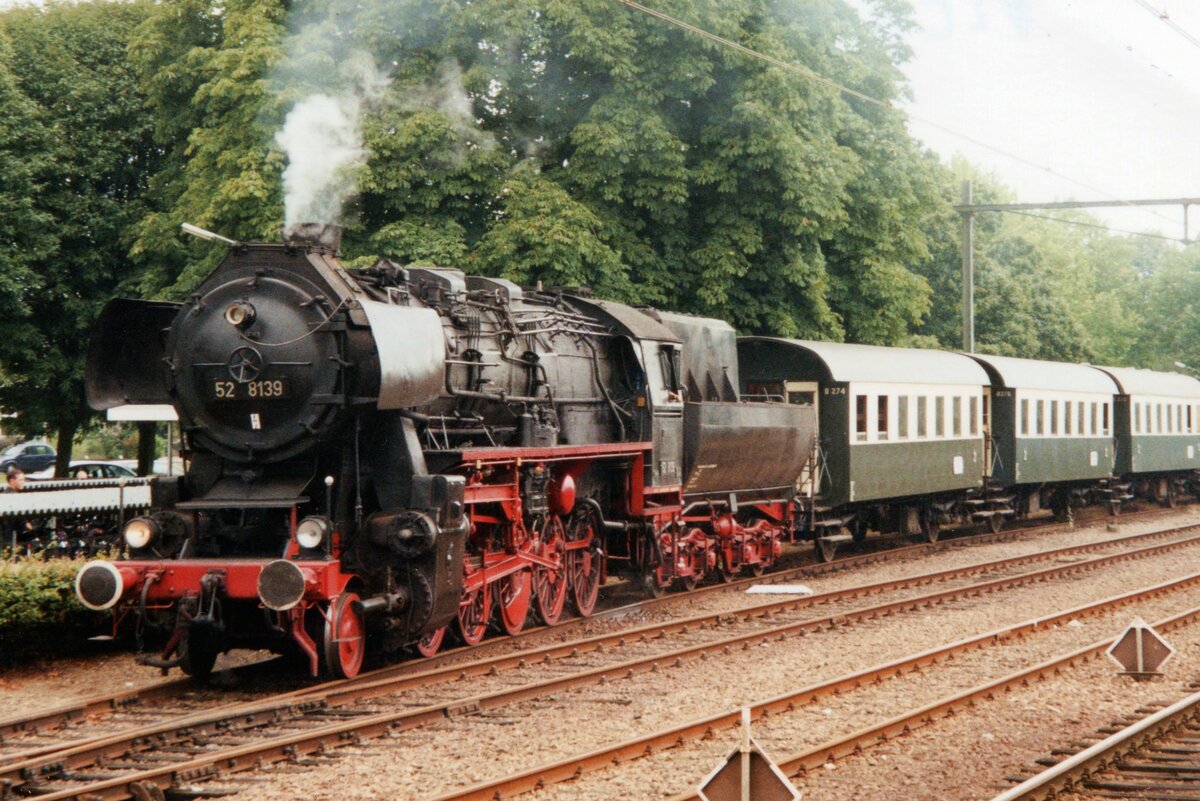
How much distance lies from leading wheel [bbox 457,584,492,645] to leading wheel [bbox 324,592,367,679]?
1534mm

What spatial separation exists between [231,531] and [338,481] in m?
0.97

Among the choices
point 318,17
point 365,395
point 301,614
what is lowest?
point 301,614

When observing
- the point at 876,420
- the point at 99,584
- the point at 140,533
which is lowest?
the point at 99,584

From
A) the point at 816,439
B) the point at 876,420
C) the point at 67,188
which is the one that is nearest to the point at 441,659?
the point at 816,439

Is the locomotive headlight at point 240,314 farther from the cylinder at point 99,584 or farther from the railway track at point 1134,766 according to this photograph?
the railway track at point 1134,766

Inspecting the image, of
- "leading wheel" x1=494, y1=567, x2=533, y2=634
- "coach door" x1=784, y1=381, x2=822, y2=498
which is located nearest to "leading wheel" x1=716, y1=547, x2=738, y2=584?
"coach door" x1=784, y1=381, x2=822, y2=498

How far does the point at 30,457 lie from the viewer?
48219 millimetres

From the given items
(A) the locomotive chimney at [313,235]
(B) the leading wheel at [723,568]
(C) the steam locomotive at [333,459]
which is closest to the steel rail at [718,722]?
(C) the steam locomotive at [333,459]

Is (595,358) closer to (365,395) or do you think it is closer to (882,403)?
(365,395)

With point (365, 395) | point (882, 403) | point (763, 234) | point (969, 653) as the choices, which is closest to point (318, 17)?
point (763, 234)

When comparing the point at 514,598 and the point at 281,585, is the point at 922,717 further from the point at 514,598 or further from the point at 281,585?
the point at 514,598

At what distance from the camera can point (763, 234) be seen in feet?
79.9

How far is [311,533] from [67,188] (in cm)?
1887

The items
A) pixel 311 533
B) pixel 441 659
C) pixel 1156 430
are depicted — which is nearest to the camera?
pixel 311 533
